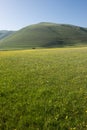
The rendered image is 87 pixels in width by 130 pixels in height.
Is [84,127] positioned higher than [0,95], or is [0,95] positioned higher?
[0,95]

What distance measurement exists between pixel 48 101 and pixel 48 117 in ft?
6.62

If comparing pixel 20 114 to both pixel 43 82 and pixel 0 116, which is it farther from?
pixel 43 82

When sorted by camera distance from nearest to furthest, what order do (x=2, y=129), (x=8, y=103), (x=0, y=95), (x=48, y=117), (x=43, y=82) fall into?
(x=2, y=129) < (x=48, y=117) < (x=8, y=103) < (x=0, y=95) < (x=43, y=82)

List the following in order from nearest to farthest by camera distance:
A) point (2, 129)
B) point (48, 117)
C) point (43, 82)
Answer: point (2, 129)
point (48, 117)
point (43, 82)

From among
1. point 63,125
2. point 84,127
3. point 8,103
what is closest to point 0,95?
point 8,103

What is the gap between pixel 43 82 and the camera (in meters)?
15.8

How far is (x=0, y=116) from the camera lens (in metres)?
9.50

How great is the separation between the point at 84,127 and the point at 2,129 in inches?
139

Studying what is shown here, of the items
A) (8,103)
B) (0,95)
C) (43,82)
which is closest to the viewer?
(8,103)

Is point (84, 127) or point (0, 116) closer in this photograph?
point (84, 127)

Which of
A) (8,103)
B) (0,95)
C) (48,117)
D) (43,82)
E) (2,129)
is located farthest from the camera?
(43,82)

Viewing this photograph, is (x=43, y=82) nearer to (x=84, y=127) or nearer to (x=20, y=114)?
(x=20, y=114)

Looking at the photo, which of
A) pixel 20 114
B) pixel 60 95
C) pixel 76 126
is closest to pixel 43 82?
pixel 60 95

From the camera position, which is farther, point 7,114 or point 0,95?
point 0,95
